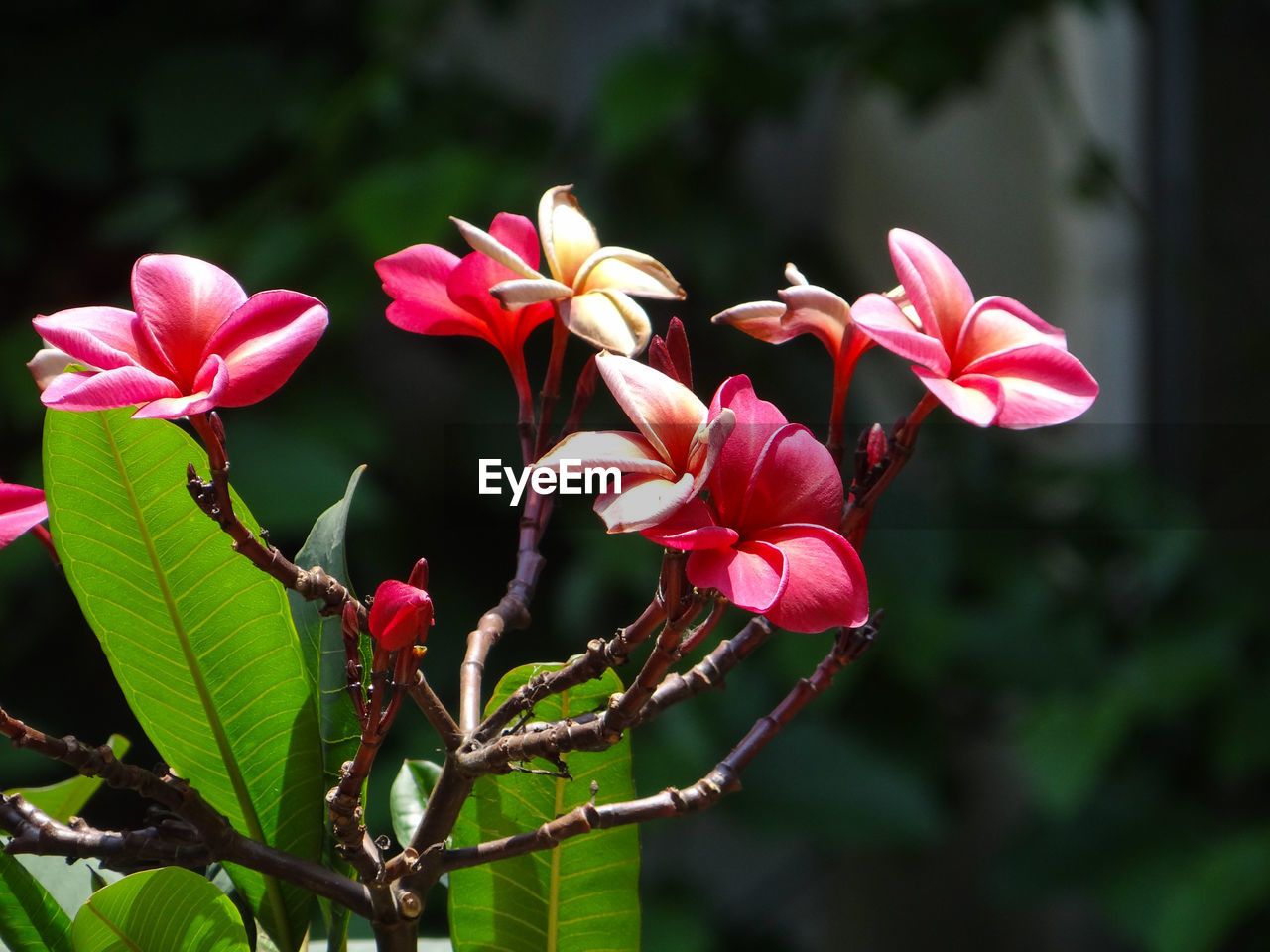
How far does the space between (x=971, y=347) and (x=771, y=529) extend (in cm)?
6

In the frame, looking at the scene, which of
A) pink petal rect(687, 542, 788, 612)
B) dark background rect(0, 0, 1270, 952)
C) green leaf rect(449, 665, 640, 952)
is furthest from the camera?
dark background rect(0, 0, 1270, 952)

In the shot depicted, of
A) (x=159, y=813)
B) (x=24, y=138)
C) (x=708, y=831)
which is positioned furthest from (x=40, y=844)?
(x=708, y=831)

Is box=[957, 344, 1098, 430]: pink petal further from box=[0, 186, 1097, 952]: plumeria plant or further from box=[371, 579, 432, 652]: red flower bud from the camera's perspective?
box=[371, 579, 432, 652]: red flower bud

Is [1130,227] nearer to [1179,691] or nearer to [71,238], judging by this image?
[1179,691]

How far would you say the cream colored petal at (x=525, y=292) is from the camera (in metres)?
0.22

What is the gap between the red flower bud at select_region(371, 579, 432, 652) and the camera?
0.65 ft

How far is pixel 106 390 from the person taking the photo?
189mm

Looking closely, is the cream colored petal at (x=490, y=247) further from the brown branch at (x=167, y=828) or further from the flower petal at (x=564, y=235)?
the brown branch at (x=167, y=828)

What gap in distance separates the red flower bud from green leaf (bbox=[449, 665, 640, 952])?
9 centimetres

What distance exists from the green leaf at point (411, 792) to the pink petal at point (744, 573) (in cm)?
17

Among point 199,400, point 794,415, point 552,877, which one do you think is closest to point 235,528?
point 199,400

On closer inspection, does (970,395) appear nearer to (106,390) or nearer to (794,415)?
(106,390)

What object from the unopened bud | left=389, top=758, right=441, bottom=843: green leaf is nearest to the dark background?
left=389, top=758, right=441, bottom=843: green leaf

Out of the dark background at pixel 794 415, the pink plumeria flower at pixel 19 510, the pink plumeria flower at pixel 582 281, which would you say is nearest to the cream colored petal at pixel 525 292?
the pink plumeria flower at pixel 582 281
